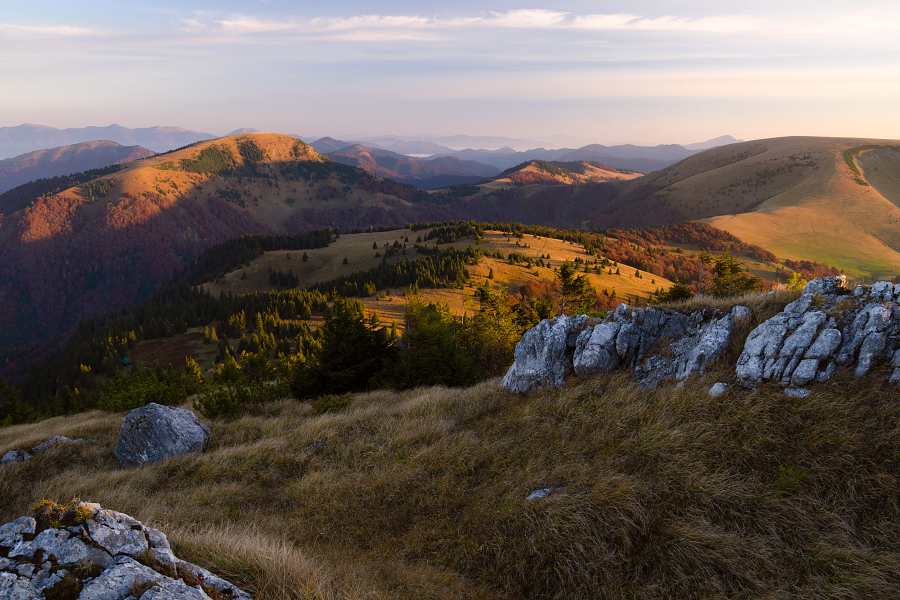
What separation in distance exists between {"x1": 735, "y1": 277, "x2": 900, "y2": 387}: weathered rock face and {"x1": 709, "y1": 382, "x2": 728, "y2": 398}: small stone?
0.47 metres

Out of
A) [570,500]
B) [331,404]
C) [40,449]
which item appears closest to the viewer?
[570,500]

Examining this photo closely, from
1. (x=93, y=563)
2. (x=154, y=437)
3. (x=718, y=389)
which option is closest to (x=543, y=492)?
(x=718, y=389)

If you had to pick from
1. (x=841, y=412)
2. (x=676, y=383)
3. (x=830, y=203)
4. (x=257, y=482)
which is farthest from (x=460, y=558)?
A: (x=830, y=203)

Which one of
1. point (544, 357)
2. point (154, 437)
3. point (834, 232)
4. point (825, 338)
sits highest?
point (834, 232)

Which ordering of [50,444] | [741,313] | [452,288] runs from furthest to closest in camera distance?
1. [452,288]
2. [50,444]
3. [741,313]

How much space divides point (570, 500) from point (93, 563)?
6955mm

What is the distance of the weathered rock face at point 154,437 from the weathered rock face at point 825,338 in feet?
52.7

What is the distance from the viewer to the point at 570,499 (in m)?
7.40

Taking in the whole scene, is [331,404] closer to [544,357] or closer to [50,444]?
[544,357]

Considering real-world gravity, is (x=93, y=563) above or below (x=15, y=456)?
above

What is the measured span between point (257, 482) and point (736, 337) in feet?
43.3

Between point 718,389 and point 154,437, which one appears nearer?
point 718,389

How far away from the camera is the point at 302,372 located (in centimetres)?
2061

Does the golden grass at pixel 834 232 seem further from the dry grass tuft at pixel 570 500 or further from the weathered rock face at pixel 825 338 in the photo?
the dry grass tuft at pixel 570 500
